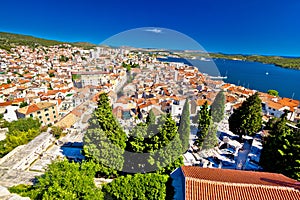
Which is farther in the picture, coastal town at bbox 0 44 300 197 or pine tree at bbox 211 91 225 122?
pine tree at bbox 211 91 225 122

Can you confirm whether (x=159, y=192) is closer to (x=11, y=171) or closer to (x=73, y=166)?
(x=73, y=166)

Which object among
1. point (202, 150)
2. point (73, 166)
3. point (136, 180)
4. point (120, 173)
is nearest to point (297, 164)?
point (202, 150)

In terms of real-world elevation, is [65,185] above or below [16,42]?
below

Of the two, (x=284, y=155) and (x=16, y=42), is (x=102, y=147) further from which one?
(x=16, y=42)

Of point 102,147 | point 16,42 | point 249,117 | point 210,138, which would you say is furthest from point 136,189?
point 16,42

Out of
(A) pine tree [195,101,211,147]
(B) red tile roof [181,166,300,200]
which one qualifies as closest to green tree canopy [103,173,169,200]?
(B) red tile roof [181,166,300,200]

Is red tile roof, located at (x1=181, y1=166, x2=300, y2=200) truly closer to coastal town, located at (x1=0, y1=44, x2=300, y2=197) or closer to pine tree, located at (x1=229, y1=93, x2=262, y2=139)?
coastal town, located at (x1=0, y1=44, x2=300, y2=197)
